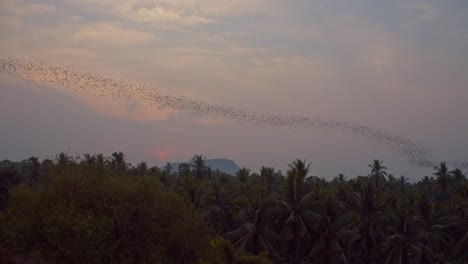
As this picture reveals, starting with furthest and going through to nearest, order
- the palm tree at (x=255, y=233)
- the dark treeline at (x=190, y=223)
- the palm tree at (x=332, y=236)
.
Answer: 1. the palm tree at (x=332, y=236)
2. the palm tree at (x=255, y=233)
3. the dark treeline at (x=190, y=223)

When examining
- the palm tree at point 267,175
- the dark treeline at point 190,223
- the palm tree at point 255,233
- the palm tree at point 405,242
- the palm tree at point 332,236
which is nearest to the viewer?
the dark treeline at point 190,223

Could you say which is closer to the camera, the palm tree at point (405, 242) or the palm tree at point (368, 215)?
the palm tree at point (405, 242)

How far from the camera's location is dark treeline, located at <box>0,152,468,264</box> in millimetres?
24234

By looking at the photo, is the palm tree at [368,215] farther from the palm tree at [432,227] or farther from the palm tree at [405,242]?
the palm tree at [432,227]

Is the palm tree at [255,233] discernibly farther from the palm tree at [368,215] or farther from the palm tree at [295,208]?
the palm tree at [368,215]

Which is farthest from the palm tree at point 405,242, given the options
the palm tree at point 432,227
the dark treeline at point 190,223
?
the palm tree at point 432,227

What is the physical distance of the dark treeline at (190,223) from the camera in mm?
24234

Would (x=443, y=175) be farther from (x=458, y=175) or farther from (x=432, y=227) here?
(x=432, y=227)

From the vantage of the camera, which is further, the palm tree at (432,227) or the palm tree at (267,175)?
the palm tree at (267,175)

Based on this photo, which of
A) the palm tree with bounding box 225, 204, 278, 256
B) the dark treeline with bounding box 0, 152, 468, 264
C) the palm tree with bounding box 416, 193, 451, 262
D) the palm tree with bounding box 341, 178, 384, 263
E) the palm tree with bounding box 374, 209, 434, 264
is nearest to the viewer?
the dark treeline with bounding box 0, 152, 468, 264

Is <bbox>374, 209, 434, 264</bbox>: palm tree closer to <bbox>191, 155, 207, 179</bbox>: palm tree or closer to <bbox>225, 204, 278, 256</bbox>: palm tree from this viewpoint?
<bbox>225, 204, 278, 256</bbox>: palm tree

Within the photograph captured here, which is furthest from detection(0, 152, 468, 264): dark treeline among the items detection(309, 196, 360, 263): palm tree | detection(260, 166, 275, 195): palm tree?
detection(260, 166, 275, 195): palm tree

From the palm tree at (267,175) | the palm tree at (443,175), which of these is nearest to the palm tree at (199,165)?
the palm tree at (267,175)

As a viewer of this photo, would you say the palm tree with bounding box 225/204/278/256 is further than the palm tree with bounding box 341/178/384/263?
No
